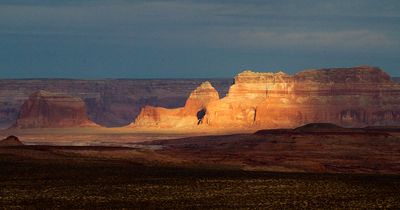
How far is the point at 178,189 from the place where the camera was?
213ft

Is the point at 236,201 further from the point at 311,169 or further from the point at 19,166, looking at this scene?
the point at 311,169

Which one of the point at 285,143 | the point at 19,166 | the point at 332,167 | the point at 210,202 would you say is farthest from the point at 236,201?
the point at 285,143

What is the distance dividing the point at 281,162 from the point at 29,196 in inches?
2091

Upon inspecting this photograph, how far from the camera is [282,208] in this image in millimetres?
56438

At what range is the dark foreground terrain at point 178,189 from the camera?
191 ft

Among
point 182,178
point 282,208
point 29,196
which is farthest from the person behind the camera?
point 182,178

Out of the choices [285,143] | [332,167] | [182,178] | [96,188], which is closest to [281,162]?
[332,167]

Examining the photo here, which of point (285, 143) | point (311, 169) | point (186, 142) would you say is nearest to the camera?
point (311, 169)

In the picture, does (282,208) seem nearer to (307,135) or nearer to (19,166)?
(19,166)

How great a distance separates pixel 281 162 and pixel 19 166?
36.9 m

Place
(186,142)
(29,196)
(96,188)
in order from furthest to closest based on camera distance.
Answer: (186,142) → (96,188) → (29,196)

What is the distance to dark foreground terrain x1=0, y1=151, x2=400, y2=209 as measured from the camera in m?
58.2

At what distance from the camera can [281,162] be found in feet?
363

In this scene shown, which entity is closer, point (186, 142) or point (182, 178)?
point (182, 178)
